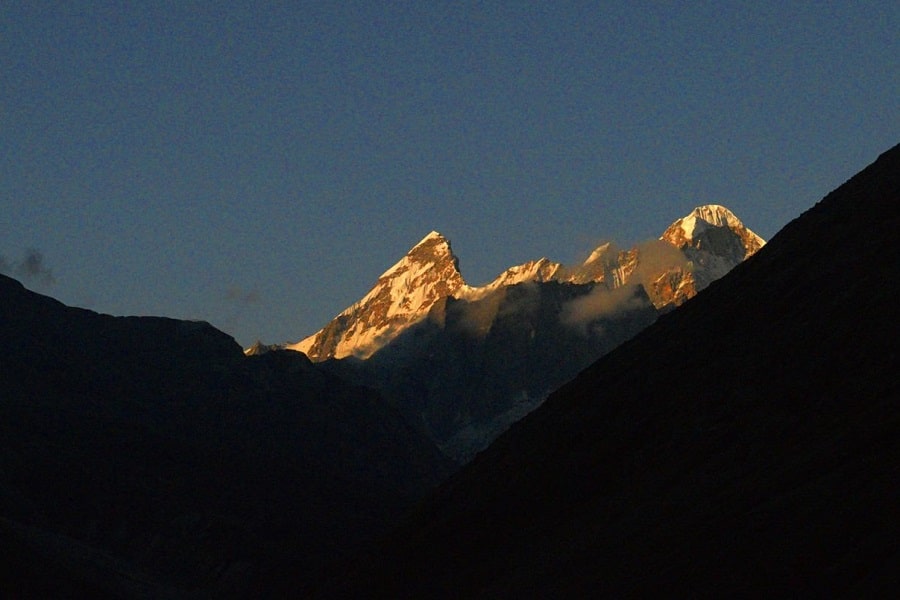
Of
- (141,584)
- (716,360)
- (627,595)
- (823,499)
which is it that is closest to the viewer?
(823,499)

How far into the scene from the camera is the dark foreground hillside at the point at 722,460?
59.8 metres

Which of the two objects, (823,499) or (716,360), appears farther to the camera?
(716,360)

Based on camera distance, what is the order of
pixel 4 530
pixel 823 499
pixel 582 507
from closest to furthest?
pixel 823 499 < pixel 582 507 < pixel 4 530

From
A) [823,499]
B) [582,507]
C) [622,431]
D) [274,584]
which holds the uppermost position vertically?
[274,584]

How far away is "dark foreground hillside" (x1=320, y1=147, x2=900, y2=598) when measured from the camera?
59.8 metres

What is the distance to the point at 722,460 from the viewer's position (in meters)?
81.4

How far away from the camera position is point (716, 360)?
10512cm

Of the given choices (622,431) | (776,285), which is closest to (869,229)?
(776,285)

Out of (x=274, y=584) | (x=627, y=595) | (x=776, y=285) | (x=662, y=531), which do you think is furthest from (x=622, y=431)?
(x=274, y=584)

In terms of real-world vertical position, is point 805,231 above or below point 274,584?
below

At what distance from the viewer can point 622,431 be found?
4171 inches

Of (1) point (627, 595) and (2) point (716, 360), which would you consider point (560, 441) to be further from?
(1) point (627, 595)

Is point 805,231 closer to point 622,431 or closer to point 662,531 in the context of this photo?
point 622,431

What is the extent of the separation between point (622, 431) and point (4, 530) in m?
75.1
